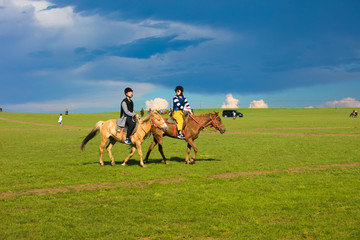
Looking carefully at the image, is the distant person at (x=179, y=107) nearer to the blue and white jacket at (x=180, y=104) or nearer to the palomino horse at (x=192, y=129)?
the blue and white jacket at (x=180, y=104)

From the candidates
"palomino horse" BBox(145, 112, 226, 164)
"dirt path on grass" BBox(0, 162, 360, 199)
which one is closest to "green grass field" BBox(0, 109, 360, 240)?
"dirt path on grass" BBox(0, 162, 360, 199)

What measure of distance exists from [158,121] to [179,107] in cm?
146

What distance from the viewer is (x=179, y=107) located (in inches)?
557

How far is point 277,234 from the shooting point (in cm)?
601

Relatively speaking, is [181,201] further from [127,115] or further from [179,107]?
[179,107]

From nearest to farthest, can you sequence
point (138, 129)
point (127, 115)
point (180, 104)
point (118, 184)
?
1. point (118, 184)
2. point (127, 115)
3. point (138, 129)
4. point (180, 104)

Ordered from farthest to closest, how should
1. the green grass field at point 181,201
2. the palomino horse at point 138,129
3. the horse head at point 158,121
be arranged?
the horse head at point 158,121 → the palomino horse at point 138,129 → the green grass field at point 181,201

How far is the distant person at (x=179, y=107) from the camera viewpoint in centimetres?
1412

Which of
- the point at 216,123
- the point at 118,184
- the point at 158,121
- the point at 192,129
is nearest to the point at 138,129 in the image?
the point at 158,121

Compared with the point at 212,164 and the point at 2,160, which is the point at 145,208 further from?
the point at 2,160

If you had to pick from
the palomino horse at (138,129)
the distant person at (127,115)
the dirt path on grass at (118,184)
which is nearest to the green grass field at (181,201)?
the dirt path on grass at (118,184)

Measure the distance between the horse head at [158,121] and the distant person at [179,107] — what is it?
43.3 inches

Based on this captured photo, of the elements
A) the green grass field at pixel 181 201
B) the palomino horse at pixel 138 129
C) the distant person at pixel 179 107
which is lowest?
the green grass field at pixel 181 201

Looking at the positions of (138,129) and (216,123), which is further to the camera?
(216,123)
